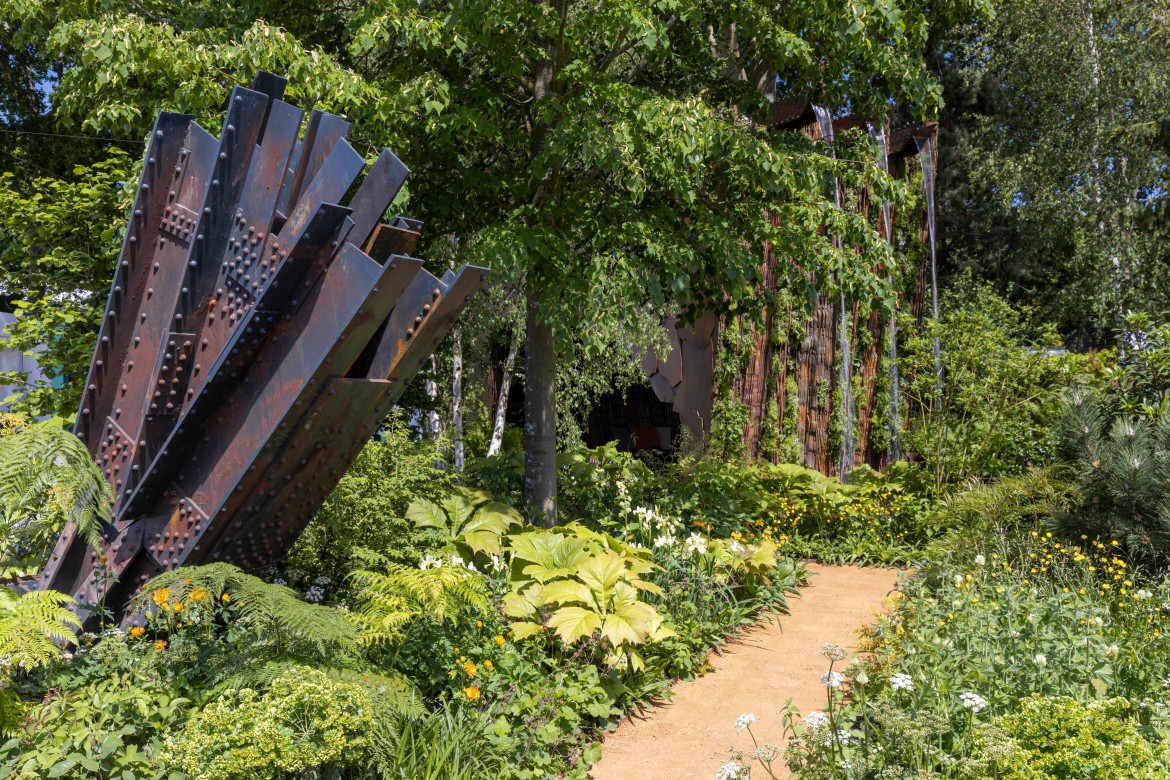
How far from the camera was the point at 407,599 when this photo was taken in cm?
363

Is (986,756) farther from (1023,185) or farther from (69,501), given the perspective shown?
(1023,185)

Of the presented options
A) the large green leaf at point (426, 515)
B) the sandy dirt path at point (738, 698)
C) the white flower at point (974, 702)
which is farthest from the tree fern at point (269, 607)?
the white flower at point (974, 702)

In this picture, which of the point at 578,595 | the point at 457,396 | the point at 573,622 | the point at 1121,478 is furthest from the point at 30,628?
the point at 457,396

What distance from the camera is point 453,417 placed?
1164 cm

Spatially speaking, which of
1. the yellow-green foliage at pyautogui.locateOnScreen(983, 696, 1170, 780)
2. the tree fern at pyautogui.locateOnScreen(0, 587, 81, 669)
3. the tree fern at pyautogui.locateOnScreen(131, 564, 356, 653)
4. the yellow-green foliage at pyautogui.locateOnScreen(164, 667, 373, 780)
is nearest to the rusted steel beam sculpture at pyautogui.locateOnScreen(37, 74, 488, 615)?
the tree fern at pyautogui.locateOnScreen(131, 564, 356, 653)

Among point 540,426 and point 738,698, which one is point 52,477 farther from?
point 540,426

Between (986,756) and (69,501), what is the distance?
11.6 feet

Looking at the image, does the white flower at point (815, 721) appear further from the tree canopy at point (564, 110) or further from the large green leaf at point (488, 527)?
the tree canopy at point (564, 110)

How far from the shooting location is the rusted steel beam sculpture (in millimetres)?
3371

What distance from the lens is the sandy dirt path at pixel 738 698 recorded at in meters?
3.80

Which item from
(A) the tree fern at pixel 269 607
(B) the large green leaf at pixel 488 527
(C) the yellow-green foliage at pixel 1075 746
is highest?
(B) the large green leaf at pixel 488 527

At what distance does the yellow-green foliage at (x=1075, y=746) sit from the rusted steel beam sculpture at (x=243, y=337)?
2.64m

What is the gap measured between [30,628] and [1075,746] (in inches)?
137

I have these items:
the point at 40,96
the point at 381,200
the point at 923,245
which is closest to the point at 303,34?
the point at 381,200
